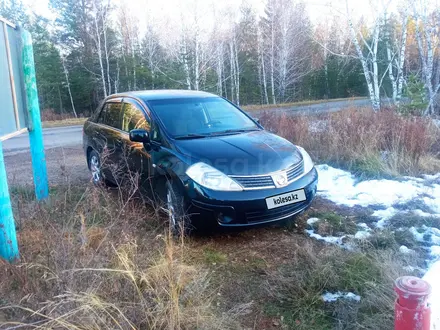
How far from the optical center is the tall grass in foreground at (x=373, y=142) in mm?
6215

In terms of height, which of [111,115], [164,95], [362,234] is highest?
[164,95]

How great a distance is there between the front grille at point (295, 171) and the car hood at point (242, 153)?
0.05 m

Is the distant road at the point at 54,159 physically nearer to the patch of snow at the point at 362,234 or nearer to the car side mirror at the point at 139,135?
the car side mirror at the point at 139,135

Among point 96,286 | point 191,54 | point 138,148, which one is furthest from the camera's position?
point 191,54

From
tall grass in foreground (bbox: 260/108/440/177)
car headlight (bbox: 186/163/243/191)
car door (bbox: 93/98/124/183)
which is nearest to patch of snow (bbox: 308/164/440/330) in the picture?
tall grass in foreground (bbox: 260/108/440/177)

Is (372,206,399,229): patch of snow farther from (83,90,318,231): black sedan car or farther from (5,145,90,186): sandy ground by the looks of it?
(5,145,90,186): sandy ground

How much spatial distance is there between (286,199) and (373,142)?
3.72m

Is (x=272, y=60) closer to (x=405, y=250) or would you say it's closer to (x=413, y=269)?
A: (x=405, y=250)

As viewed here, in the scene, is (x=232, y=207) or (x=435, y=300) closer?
(x=435, y=300)

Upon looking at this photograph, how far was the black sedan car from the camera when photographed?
368cm

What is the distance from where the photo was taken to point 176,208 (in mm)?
3938

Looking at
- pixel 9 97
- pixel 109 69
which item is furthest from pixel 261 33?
pixel 9 97

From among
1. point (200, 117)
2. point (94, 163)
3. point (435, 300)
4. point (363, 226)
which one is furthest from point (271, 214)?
point (94, 163)

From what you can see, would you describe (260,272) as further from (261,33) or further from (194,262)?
(261,33)
